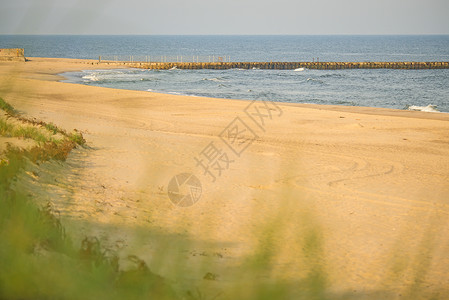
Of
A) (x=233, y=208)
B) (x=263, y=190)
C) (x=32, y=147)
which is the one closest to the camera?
(x=233, y=208)

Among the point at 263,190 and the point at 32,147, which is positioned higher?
the point at 32,147

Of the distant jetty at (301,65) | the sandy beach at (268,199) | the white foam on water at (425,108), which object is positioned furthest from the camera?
the distant jetty at (301,65)

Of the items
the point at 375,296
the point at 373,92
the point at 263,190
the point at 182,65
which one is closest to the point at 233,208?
the point at 263,190

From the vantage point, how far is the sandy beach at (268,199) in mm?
1672

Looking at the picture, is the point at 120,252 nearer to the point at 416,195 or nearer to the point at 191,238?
the point at 191,238

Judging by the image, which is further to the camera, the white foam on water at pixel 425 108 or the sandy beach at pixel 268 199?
the white foam on water at pixel 425 108

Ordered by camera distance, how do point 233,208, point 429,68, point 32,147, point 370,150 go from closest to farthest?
point 233,208 < point 32,147 < point 370,150 < point 429,68

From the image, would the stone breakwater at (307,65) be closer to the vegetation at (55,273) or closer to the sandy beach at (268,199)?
the sandy beach at (268,199)

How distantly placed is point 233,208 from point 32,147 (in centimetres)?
329

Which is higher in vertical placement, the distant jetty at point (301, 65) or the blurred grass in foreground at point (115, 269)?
the distant jetty at point (301, 65)

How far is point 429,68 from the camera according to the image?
74.1 metres

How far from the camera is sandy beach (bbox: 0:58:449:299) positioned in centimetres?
167

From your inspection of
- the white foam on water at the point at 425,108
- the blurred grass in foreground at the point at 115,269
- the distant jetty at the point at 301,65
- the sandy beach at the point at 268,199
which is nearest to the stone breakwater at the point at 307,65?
the distant jetty at the point at 301,65

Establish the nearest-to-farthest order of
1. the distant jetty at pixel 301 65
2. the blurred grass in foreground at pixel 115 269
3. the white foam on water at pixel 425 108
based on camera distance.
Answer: the blurred grass in foreground at pixel 115 269, the white foam on water at pixel 425 108, the distant jetty at pixel 301 65
